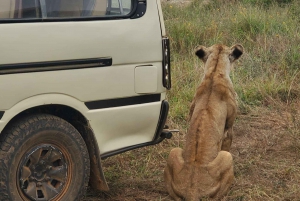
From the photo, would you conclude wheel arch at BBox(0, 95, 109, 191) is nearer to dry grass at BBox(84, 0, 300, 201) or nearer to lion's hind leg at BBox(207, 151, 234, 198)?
dry grass at BBox(84, 0, 300, 201)

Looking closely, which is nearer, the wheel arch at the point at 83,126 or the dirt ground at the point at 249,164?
the wheel arch at the point at 83,126

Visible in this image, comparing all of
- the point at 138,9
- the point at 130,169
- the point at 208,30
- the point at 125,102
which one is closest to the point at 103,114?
the point at 125,102

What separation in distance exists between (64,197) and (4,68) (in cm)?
117

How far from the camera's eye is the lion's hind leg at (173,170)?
204 inches

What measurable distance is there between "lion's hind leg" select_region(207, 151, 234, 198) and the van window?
148cm

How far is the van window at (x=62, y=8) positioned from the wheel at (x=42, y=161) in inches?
30.1

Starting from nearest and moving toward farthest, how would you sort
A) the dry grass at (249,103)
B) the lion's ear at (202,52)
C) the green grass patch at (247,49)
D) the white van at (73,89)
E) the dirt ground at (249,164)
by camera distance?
1. the white van at (73,89)
2. the dirt ground at (249,164)
3. the dry grass at (249,103)
4. the lion's ear at (202,52)
5. the green grass patch at (247,49)

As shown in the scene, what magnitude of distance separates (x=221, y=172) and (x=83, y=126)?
1.27 metres

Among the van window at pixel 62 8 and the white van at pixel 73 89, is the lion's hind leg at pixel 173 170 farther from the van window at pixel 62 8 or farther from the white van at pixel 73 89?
the van window at pixel 62 8

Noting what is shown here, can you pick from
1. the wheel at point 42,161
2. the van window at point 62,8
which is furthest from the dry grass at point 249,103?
the van window at point 62,8

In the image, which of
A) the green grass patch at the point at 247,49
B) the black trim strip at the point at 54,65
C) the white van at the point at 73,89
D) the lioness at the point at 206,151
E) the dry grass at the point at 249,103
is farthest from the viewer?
the green grass patch at the point at 247,49

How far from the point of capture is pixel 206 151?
520cm

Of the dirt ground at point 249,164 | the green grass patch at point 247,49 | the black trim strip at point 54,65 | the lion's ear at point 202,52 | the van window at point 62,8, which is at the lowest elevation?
the dirt ground at point 249,164

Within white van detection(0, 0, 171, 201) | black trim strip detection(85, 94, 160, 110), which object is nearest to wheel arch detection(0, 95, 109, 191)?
white van detection(0, 0, 171, 201)
